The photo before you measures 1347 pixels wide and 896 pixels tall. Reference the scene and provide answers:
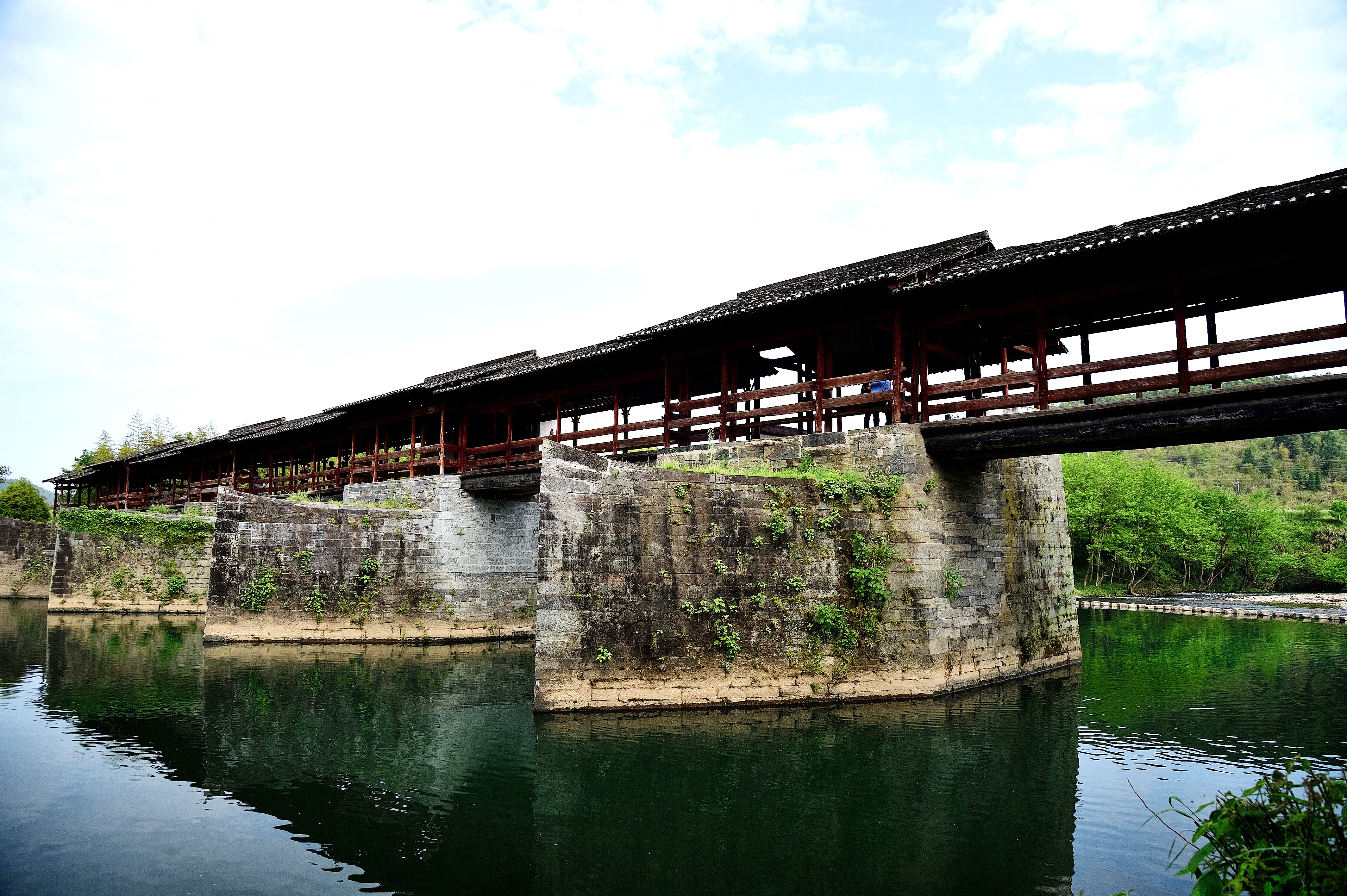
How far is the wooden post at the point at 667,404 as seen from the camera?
16.5m

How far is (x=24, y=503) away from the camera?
157ft

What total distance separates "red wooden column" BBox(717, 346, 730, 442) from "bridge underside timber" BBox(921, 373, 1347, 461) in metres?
4.06

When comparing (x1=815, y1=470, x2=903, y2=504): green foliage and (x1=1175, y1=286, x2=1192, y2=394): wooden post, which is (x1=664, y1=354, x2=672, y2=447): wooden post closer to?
(x1=815, y1=470, x2=903, y2=504): green foliage

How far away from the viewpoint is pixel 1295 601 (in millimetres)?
35812

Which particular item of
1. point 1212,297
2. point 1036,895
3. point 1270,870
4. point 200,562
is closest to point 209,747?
point 1036,895

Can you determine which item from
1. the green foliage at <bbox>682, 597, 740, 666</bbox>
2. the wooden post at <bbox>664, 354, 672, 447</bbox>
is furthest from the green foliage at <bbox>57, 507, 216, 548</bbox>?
the green foliage at <bbox>682, 597, 740, 666</bbox>

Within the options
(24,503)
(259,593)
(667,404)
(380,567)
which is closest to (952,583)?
(667,404)

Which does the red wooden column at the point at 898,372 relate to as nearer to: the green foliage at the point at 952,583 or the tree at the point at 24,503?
the green foliage at the point at 952,583

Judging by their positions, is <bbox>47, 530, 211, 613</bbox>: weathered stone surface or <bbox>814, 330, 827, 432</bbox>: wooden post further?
<bbox>47, 530, 211, 613</bbox>: weathered stone surface

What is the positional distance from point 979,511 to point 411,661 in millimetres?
13383

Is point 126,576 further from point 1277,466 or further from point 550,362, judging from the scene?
point 1277,466

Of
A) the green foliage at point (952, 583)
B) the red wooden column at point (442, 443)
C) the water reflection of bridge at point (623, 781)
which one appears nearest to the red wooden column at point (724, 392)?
the green foliage at point (952, 583)

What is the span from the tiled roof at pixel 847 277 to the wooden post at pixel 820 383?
3.64 ft

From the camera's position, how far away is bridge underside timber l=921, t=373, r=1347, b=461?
9469 mm
